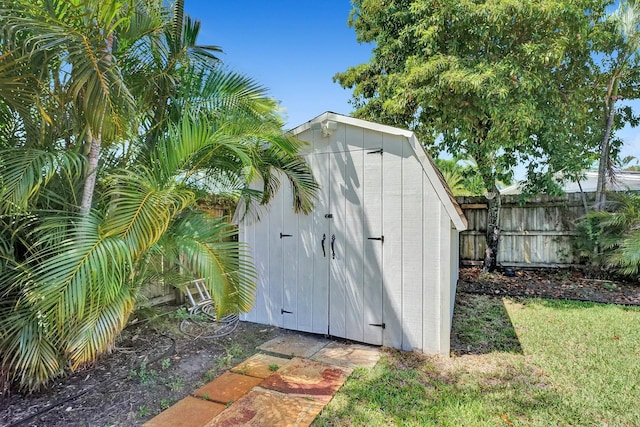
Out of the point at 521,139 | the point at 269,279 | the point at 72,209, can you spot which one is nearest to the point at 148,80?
the point at 72,209

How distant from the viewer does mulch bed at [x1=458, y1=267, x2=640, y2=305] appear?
5859 millimetres

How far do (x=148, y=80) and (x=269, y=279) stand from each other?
8.70 feet

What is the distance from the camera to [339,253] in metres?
4.05

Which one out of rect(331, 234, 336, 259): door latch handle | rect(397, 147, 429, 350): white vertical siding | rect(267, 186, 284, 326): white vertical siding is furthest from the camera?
rect(267, 186, 284, 326): white vertical siding

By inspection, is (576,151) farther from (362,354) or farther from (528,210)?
(362,354)

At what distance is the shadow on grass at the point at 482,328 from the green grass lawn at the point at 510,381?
13 millimetres

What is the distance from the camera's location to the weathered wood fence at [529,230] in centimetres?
734

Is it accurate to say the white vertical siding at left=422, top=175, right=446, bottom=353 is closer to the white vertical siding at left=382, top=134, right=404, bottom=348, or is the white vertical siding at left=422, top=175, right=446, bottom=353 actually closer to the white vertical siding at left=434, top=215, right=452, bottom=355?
the white vertical siding at left=434, top=215, right=452, bottom=355

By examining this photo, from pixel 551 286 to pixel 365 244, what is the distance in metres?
4.84

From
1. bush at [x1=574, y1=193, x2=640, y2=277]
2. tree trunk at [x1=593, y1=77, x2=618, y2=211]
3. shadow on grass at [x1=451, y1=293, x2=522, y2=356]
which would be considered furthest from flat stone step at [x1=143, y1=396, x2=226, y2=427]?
tree trunk at [x1=593, y1=77, x2=618, y2=211]

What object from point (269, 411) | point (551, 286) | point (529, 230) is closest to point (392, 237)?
point (269, 411)

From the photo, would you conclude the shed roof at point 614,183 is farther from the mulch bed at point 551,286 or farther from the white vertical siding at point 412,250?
the white vertical siding at point 412,250

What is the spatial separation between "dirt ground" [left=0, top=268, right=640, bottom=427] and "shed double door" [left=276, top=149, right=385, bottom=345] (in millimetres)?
590

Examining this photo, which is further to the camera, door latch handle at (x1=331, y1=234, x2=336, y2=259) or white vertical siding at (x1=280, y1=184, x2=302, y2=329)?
white vertical siding at (x1=280, y1=184, x2=302, y2=329)
